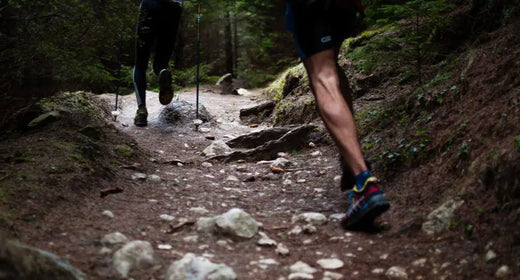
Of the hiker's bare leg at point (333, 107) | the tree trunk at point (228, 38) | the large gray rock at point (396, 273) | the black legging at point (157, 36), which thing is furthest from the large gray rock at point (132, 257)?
the tree trunk at point (228, 38)

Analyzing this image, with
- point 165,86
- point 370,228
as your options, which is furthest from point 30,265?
point 165,86

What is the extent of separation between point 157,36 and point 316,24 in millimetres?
3852

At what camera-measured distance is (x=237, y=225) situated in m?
2.26

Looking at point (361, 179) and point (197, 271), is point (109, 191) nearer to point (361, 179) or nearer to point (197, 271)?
point (197, 271)

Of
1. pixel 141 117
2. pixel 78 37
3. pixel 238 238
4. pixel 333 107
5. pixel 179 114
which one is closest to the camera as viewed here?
pixel 238 238

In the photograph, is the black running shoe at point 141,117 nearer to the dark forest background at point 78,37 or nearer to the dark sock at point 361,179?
the dark forest background at point 78,37

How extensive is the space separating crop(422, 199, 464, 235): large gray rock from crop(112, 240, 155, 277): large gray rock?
1426 mm

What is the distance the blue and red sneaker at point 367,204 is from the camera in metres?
2.16

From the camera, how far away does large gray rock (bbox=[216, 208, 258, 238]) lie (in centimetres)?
222

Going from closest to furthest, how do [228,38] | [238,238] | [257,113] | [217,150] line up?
[238,238] < [217,150] < [257,113] < [228,38]

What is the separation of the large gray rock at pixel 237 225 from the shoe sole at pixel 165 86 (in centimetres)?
363

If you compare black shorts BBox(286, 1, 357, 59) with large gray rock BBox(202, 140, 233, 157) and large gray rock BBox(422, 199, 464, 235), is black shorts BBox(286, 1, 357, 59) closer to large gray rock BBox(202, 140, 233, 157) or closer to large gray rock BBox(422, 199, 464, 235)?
large gray rock BBox(422, 199, 464, 235)

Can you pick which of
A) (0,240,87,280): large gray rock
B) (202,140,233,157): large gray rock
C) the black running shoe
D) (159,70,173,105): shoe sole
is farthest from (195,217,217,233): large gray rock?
the black running shoe

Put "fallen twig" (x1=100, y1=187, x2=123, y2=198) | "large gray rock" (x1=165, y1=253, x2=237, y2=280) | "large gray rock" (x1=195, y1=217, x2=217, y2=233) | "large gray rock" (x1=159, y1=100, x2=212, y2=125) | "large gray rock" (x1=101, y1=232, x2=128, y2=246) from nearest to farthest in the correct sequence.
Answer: "large gray rock" (x1=165, y1=253, x2=237, y2=280), "large gray rock" (x1=101, y1=232, x2=128, y2=246), "large gray rock" (x1=195, y1=217, x2=217, y2=233), "fallen twig" (x1=100, y1=187, x2=123, y2=198), "large gray rock" (x1=159, y1=100, x2=212, y2=125)
